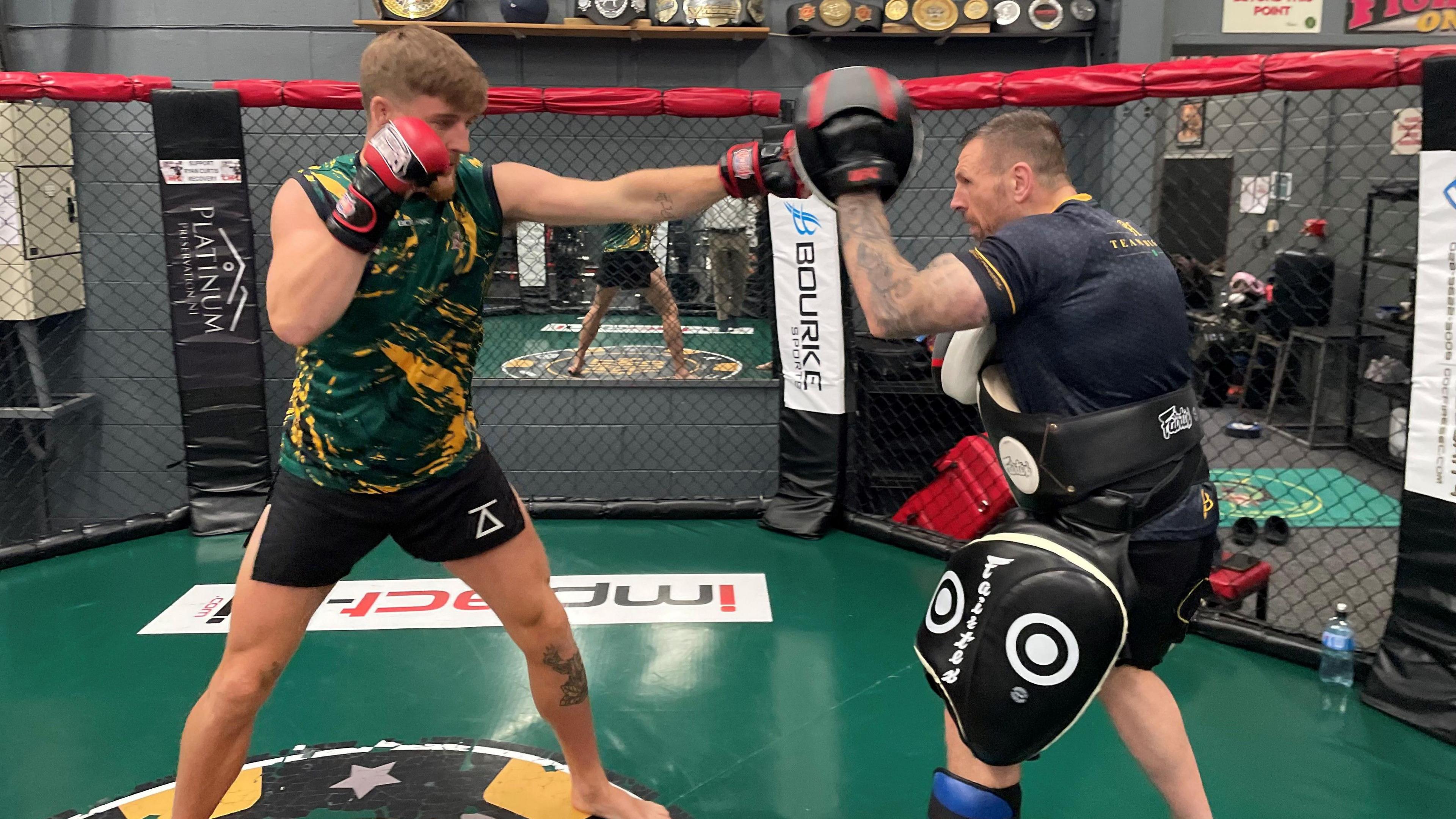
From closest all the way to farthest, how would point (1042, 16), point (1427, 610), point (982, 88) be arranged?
point (1427, 610) → point (982, 88) → point (1042, 16)

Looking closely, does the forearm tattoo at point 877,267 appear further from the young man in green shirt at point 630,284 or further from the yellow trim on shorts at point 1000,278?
the young man in green shirt at point 630,284

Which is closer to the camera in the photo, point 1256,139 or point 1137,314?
point 1137,314

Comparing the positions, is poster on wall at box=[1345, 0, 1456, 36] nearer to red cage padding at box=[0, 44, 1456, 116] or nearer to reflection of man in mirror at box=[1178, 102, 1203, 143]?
reflection of man in mirror at box=[1178, 102, 1203, 143]

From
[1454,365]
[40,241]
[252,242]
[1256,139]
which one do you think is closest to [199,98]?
[252,242]

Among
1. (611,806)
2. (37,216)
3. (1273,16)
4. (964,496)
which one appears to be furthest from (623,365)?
(1273,16)

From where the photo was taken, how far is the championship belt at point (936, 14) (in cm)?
475

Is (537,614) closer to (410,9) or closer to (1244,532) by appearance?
(1244,532)

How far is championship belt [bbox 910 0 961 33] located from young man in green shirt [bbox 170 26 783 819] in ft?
11.0

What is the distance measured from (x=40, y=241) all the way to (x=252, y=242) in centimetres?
128

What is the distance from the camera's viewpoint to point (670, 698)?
2729mm

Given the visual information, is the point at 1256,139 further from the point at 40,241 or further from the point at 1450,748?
the point at 40,241

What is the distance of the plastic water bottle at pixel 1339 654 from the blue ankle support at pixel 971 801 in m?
1.66

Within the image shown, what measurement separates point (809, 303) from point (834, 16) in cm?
173

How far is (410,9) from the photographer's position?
4621mm
